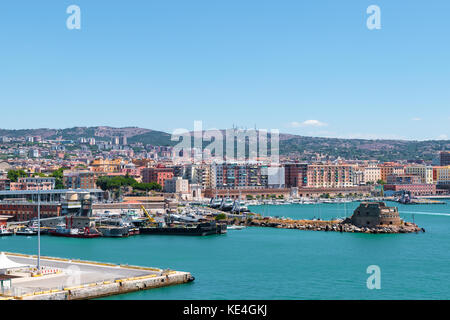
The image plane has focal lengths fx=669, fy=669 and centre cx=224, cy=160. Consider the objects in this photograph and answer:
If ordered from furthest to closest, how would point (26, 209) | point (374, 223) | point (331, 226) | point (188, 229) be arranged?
point (26, 209) → point (331, 226) → point (374, 223) → point (188, 229)

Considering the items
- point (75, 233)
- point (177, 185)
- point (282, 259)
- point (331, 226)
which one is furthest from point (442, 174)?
point (282, 259)

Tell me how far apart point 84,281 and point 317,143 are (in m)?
140

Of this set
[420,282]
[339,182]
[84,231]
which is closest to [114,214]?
[84,231]

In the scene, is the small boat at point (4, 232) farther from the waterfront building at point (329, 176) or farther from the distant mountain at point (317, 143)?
the distant mountain at point (317, 143)

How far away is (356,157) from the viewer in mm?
131750

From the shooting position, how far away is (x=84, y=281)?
12.6 m

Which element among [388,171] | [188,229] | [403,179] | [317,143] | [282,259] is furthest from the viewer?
[317,143]

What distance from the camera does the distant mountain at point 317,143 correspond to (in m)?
136

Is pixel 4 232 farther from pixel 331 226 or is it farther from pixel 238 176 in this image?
pixel 238 176

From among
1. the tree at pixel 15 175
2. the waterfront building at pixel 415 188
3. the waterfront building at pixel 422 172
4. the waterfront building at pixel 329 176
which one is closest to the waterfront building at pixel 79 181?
the tree at pixel 15 175

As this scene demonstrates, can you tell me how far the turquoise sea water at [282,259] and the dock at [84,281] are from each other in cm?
26

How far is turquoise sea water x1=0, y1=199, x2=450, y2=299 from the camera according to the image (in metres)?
13.4

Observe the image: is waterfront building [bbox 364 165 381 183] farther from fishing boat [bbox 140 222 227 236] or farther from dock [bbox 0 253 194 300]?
dock [bbox 0 253 194 300]
